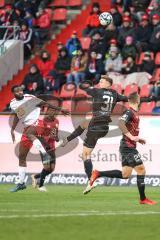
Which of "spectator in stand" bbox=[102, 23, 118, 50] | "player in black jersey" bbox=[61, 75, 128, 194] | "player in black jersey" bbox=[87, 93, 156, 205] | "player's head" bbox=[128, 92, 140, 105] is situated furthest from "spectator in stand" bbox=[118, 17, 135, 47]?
"player's head" bbox=[128, 92, 140, 105]

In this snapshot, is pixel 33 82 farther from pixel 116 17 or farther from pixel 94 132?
pixel 94 132

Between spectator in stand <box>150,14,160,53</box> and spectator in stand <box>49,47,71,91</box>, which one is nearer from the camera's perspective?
spectator in stand <box>150,14,160,53</box>

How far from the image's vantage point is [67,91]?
2395 centimetres

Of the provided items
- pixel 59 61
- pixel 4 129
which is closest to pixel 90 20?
pixel 59 61

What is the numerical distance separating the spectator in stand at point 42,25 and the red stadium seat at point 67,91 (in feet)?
11.8

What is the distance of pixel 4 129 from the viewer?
65.6 ft

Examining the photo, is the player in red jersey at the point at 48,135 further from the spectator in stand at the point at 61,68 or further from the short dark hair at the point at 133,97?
the spectator in stand at the point at 61,68

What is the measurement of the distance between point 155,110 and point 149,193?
4447mm

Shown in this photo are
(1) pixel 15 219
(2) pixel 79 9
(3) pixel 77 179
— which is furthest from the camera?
(2) pixel 79 9

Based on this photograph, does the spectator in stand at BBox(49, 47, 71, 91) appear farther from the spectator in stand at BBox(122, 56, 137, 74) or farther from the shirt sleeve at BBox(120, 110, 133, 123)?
the shirt sleeve at BBox(120, 110, 133, 123)

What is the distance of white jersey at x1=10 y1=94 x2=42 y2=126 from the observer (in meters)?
18.0

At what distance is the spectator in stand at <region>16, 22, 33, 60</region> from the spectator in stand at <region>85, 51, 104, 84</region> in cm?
318

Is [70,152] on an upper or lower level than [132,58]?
lower

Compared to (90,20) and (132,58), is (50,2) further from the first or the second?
(132,58)
